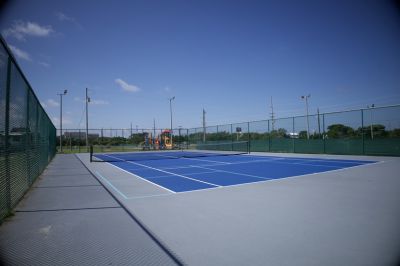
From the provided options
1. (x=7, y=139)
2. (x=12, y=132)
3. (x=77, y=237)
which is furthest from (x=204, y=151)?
(x=77, y=237)

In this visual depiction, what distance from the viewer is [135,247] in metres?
3.59

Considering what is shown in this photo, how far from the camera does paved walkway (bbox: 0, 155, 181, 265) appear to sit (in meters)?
3.26

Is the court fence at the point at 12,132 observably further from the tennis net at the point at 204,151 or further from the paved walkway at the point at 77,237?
the tennis net at the point at 204,151

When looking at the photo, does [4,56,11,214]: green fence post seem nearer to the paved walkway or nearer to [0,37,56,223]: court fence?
[0,37,56,223]: court fence

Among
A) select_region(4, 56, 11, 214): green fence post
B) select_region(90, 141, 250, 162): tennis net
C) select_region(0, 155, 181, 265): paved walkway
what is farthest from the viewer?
select_region(90, 141, 250, 162): tennis net

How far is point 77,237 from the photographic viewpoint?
3.96 m

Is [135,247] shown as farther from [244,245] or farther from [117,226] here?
[244,245]

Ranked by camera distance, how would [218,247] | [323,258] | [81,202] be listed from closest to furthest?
[323,258]
[218,247]
[81,202]

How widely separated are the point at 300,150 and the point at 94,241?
913 inches

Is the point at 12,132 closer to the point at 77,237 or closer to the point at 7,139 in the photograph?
the point at 7,139

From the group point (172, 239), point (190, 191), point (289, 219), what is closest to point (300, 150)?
point (190, 191)

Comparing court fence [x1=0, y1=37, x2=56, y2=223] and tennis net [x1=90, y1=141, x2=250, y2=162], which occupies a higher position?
court fence [x1=0, y1=37, x2=56, y2=223]

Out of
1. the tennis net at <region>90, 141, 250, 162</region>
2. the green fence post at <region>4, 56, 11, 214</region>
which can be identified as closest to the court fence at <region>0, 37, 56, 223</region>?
the green fence post at <region>4, 56, 11, 214</region>

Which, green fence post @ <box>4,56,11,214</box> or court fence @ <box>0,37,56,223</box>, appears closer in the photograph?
court fence @ <box>0,37,56,223</box>
